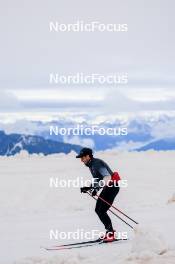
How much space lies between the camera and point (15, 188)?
2445 cm

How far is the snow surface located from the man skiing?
25.4 inches

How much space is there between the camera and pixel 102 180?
11312 millimetres

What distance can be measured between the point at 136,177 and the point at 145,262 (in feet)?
62.1

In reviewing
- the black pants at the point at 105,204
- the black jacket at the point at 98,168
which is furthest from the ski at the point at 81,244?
the black jacket at the point at 98,168

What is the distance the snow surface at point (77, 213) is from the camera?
9328 millimetres

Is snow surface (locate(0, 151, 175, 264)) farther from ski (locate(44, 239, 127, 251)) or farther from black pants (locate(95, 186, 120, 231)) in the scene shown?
black pants (locate(95, 186, 120, 231))

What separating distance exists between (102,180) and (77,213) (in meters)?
6.71

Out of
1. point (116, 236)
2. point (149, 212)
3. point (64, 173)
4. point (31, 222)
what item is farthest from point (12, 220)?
point (64, 173)

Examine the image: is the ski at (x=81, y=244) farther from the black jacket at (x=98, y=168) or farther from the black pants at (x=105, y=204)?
the black jacket at (x=98, y=168)

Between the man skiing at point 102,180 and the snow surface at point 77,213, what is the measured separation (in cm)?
65

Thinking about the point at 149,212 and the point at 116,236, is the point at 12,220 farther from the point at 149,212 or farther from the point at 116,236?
the point at 116,236
